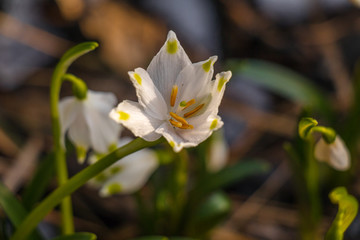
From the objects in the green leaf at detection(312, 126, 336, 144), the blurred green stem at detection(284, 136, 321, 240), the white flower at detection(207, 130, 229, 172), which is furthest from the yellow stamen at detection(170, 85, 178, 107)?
the white flower at detection(207, 130, 229, 172)

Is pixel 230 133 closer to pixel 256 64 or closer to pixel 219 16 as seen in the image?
pixel 256 64

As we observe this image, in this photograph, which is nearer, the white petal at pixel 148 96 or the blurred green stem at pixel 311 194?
the white petal at pixel 148 96

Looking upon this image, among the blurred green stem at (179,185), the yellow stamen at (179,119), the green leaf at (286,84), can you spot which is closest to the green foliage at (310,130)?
the yellow stamen at (179,119)

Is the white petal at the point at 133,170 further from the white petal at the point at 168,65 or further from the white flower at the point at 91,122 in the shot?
the white petal at the point at 168,65

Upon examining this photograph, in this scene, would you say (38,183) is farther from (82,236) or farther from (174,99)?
(174,99)

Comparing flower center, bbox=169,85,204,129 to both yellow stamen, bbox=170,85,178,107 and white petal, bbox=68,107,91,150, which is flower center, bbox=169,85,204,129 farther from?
white petal, bbox=68,107,91,150

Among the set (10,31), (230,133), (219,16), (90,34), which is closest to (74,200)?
(230,133)
